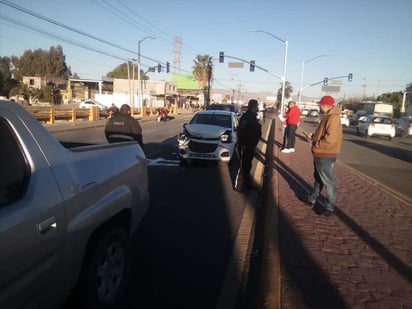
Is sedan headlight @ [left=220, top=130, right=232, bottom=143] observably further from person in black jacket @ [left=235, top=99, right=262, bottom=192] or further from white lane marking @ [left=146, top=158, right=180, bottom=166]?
person in black jacket @ [left=235, top=99, right=262, bottom=192]

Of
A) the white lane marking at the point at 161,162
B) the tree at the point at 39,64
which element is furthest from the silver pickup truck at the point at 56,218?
the tree at the point at 39,64

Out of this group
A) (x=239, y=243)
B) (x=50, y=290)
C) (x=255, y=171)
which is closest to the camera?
(x=50, y=290)

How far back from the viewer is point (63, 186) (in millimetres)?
2654

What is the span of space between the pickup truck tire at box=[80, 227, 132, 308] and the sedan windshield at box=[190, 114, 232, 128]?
814 cm

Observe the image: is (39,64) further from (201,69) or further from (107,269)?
(107,269)

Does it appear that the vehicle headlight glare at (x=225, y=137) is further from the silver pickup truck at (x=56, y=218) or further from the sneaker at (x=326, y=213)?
the silver pickup truck at (x=56, y=218)

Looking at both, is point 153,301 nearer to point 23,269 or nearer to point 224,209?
point 23,269

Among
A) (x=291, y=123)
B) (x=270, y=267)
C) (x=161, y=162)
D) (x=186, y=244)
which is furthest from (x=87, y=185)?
(x=291, y=123)

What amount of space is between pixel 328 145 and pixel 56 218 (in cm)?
462

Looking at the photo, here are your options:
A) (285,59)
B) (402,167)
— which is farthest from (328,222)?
(285,59)

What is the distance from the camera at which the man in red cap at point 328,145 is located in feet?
20.1

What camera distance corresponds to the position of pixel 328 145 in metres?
6.11

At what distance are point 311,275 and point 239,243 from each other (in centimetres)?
135

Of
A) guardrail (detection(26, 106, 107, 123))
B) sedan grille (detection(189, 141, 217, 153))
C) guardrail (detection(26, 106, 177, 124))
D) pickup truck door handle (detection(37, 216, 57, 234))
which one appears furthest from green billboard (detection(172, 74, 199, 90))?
pickup truck door handle (detection(37, 216, 57, 234))
